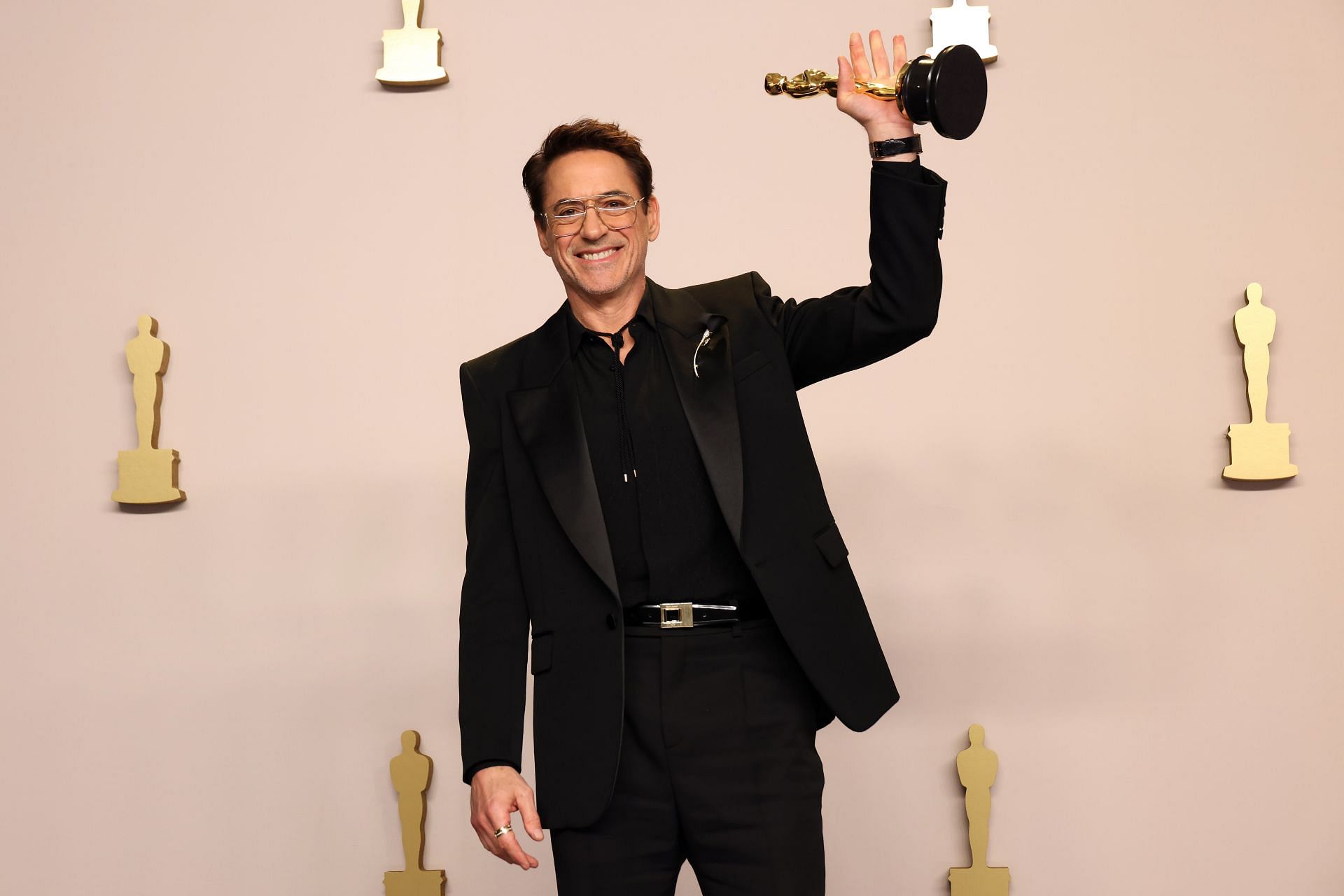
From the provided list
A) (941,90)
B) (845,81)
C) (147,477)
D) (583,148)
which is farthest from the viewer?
(147,477)

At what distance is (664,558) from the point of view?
1925 mm

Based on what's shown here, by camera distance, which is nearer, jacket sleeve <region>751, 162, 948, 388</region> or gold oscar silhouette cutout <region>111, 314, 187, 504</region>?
jacket sleeve <region>751, 162, 948, 388</region>

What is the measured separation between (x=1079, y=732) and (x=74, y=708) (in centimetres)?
237

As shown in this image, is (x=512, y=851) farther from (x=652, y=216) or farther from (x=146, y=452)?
(x=146, y=452)

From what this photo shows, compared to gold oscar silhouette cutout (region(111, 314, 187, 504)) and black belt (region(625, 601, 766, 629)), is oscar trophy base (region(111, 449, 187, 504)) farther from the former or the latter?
black belt (region(625, 601, 766, 629))

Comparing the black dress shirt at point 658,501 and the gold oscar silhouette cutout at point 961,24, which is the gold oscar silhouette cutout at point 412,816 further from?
the gold oscar silhouette cutout at point 961,24

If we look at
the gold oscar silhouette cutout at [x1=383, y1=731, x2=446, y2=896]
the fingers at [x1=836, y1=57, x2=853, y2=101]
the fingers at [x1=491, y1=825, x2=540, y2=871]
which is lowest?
the gold oscar silhouette cutout at [x1=383, y1=731, x2=446, y2=896]

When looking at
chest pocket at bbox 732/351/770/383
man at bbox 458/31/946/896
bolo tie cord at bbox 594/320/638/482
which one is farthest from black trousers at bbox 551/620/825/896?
chest pocket at bbox 732/351/770/383

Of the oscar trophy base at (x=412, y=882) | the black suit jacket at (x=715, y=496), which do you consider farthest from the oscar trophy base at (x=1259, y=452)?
the oscar trophy base at (x=412, y=882)

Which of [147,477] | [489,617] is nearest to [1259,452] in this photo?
[489,617]

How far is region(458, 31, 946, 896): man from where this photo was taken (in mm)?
1880

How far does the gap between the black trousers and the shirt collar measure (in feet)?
1.42

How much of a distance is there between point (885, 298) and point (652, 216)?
43 centimetres

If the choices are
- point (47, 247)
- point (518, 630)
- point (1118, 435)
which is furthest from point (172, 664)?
point (1118, 435)
